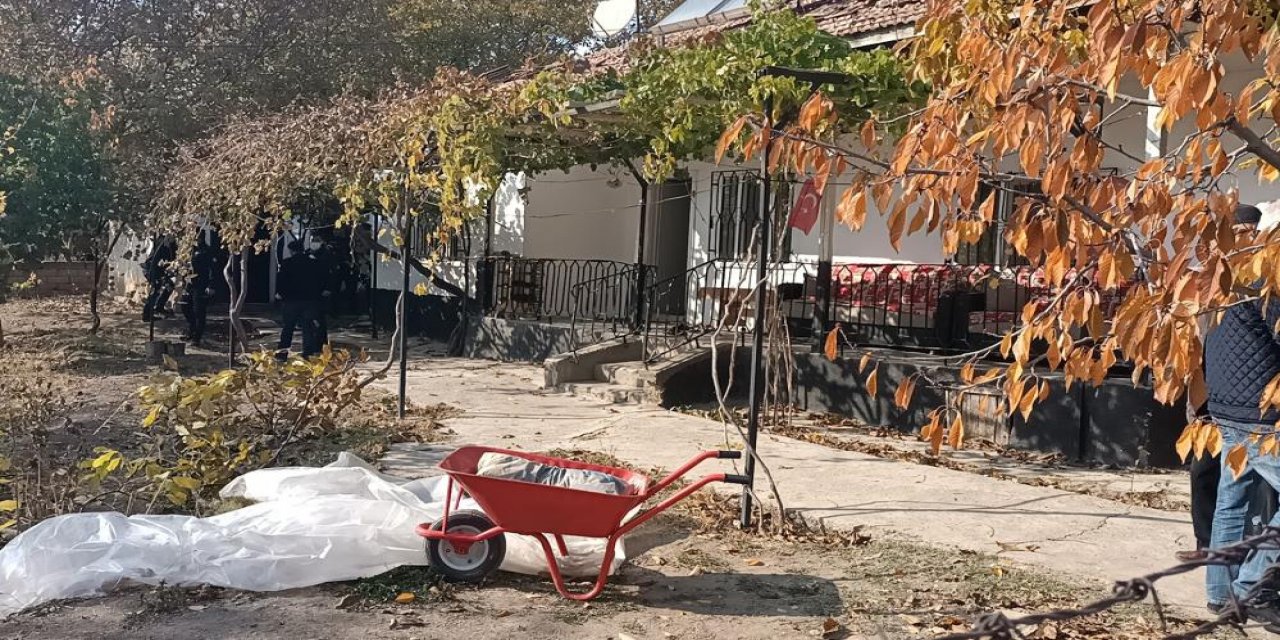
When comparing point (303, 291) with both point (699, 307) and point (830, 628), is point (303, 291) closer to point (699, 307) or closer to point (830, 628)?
point (699, 307)

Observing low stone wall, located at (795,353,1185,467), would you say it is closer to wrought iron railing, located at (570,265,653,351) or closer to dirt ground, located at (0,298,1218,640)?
dirt ground, located at (0,298,1218,640)

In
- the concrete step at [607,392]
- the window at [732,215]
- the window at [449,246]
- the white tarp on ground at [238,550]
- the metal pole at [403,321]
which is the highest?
the window at [732,215]

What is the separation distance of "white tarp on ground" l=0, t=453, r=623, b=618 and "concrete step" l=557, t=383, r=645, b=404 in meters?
5.73

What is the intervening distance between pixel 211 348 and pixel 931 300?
9513mm

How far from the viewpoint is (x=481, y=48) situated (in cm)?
2497

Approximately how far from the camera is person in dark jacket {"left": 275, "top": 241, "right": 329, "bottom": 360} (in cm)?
1246

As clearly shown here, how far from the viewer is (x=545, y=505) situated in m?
4.93

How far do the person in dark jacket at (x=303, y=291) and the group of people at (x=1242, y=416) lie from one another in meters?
9.84

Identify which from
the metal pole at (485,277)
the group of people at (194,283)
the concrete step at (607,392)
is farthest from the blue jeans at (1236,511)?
the group of people at (194,283)

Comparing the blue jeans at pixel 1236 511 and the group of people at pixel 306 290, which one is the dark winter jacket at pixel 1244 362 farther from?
the group of people at pixel 306 290

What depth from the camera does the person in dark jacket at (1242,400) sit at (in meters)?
4.37

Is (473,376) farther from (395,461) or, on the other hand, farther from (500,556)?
(500,556)

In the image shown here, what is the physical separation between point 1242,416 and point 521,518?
2981 millimetres

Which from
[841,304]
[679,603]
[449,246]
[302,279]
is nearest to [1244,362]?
[679,603]
